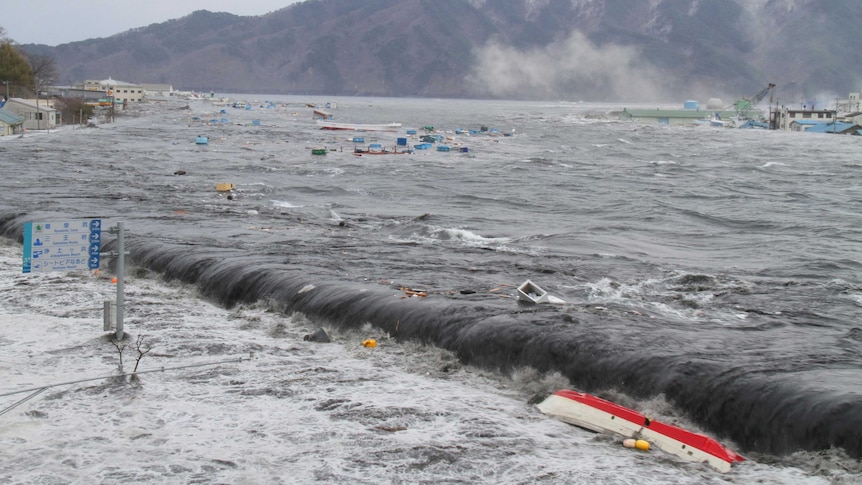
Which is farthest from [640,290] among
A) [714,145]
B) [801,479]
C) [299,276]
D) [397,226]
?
[714,145]

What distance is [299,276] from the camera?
62.1 feet

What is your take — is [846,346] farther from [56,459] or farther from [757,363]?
[56,459]

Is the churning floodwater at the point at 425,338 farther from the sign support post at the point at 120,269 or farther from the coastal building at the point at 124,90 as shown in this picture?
the coastal building at the point at 124,90

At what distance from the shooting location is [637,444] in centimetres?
1075

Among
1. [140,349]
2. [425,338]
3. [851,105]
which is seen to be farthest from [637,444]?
[851,105]

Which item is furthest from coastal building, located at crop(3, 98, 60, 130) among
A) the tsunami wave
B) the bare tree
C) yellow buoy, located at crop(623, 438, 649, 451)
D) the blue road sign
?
yellow buoy, located at crop(623, 438, 649, 451)

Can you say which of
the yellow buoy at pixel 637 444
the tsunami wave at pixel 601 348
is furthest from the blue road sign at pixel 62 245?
the yellow buoy at pixel 637 444

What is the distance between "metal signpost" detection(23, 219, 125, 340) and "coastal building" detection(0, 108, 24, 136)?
2184 inches

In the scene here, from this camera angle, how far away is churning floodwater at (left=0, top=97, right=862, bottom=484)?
10336 millimetres

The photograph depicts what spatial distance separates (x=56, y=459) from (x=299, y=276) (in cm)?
942

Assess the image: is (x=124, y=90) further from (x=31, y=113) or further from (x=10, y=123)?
(x=10, y=123)

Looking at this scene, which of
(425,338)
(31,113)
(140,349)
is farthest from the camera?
(31,113)

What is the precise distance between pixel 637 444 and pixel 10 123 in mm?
62220

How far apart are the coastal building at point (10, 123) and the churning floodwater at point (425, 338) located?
29.7 m
